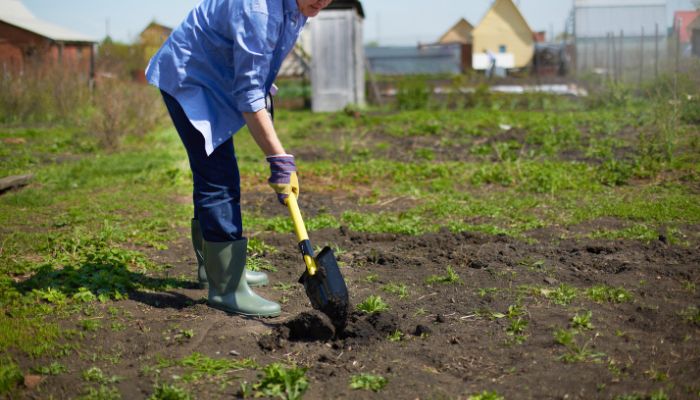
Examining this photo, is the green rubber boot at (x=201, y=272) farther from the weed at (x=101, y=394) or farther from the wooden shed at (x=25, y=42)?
the wooden shed at (x=25, y=42)

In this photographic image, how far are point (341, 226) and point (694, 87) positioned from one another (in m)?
7.05

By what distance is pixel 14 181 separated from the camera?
7.59m

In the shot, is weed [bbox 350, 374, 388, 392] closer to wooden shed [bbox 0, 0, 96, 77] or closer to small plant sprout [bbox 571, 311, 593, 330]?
small plant sprout [bbox 571, 311, 593, 330]

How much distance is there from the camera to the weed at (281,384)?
2963 millimetres

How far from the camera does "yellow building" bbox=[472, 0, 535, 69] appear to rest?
4441cm

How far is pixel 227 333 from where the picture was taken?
12.0ft

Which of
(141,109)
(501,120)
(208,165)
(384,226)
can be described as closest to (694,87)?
(501,120)

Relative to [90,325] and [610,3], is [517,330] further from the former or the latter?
[610,3]

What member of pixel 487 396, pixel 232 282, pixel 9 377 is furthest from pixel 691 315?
pixel 9 377

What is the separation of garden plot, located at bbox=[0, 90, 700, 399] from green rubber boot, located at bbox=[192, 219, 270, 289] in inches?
3.0

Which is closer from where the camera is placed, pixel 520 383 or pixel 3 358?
pixel 520 383

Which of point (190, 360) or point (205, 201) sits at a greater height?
point (205, 201)

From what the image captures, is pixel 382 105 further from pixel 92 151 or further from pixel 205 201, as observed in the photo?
pixel 205 201

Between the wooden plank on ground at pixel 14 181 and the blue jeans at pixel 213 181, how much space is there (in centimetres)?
418
